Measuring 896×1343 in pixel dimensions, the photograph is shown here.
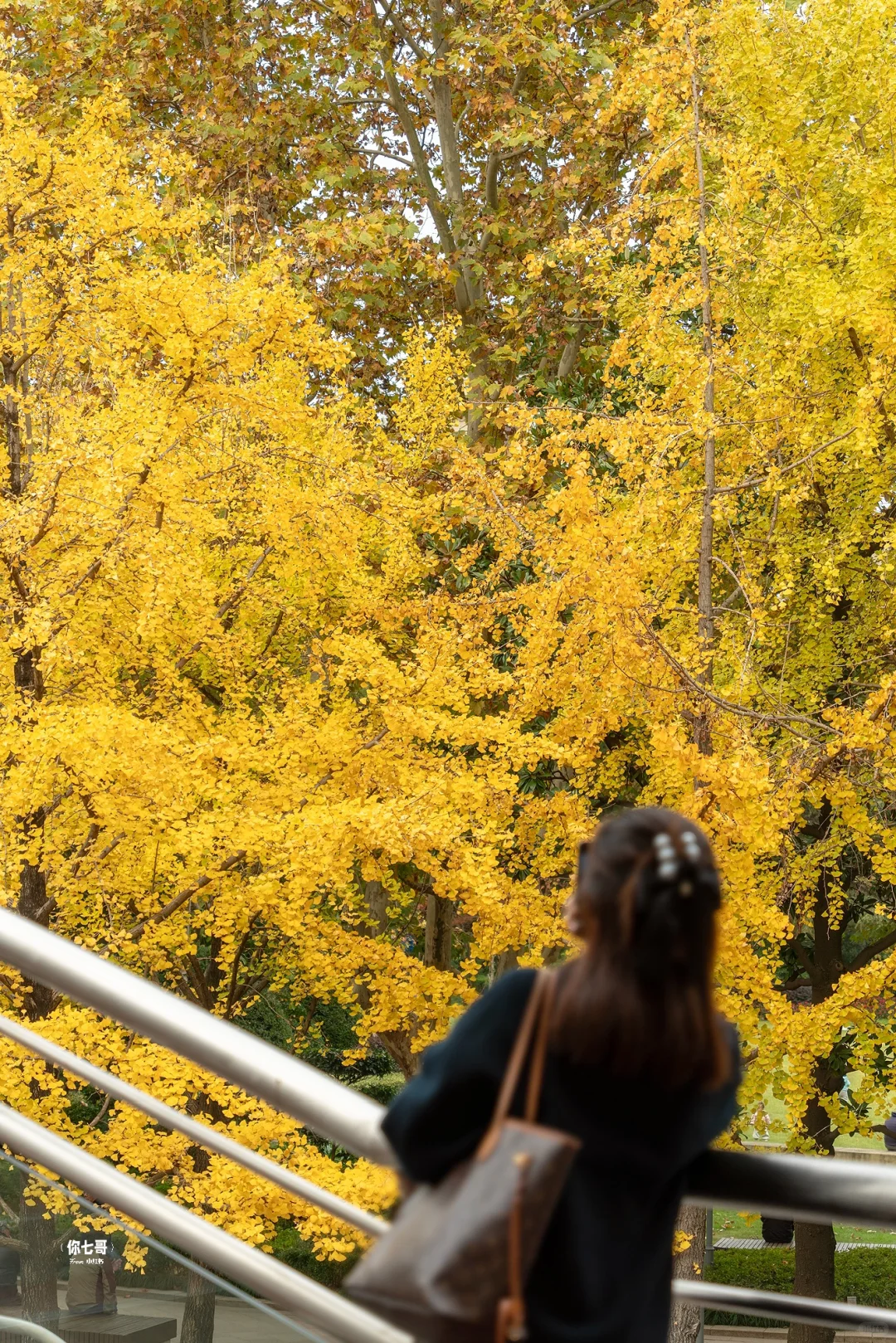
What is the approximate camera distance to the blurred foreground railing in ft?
4.42

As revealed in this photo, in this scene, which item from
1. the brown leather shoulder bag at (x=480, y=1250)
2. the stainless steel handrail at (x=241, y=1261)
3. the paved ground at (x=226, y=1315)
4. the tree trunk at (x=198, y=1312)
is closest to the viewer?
the brown leather shoulder bag at (x=480, y=1250)

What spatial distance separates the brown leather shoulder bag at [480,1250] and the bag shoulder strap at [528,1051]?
2 centimetres

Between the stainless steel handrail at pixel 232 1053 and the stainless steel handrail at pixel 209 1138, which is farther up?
the stainless steel handrail at pixel 232 1053

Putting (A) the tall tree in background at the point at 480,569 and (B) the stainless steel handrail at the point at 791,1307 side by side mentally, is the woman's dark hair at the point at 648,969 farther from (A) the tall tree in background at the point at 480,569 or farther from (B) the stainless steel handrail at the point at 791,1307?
(A) the tall tree in background at the point at 480,569

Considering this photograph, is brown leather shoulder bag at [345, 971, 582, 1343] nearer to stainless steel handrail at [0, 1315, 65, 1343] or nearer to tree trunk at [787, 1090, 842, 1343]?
stainless steel handrail at [0, 1315, 65, 1343]

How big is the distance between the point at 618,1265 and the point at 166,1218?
53 centimetres

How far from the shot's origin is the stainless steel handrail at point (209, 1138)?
57.7 inches

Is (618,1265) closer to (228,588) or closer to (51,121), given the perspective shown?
(228,588)

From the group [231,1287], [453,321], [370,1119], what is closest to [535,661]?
[453,321]

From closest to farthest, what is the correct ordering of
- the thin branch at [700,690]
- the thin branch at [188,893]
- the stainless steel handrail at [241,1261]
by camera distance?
the stainless steel handrail at [241,1261] → the thin branch at [700,690] → the thin branch at [188,893]

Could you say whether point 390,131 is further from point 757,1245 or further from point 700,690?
point 757,1245

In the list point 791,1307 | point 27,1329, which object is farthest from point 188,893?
point 791,1307

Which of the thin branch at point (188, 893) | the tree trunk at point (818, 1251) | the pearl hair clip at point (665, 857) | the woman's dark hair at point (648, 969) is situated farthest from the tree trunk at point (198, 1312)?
the tree trunk at point (818, 1251)

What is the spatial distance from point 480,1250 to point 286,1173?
431 mm
